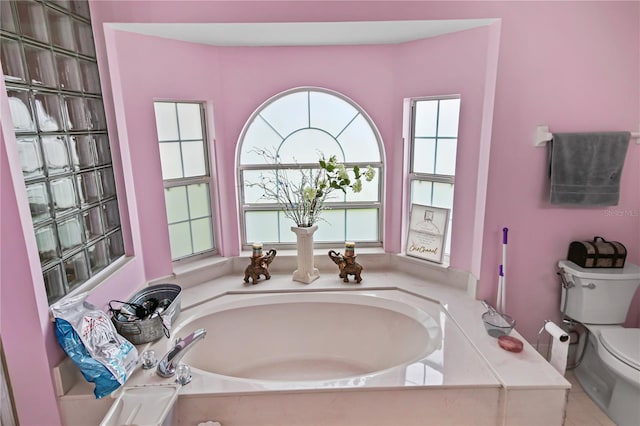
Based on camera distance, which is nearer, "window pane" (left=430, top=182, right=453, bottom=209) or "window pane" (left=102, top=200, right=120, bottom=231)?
"window pane" (left=102, top=200, right=120, bottom=231)

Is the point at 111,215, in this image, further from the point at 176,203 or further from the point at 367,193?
the point at 367,193

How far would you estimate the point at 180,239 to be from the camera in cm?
269

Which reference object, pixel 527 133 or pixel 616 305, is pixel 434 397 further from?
pixel 527 133

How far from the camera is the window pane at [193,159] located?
2637mm

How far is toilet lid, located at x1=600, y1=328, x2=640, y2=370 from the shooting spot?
1894 mm

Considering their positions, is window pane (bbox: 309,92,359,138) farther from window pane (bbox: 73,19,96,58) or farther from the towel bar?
window pane (bbox: 73,19,96,58)

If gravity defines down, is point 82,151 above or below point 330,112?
below

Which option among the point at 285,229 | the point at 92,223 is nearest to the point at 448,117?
the point at 285,229

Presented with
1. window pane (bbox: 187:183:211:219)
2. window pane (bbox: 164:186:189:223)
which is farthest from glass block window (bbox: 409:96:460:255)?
window pane (bbox: 164:186:189:223)

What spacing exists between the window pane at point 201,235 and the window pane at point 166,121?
621 millimetres

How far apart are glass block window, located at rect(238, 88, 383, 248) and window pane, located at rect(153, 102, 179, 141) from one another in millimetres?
481

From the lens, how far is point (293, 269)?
2891mm

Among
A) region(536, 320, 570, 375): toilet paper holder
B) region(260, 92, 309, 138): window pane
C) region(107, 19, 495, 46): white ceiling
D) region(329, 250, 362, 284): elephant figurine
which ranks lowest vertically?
region(536, 320, 570, 375): toilet paper holder

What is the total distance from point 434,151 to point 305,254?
1167 mm
